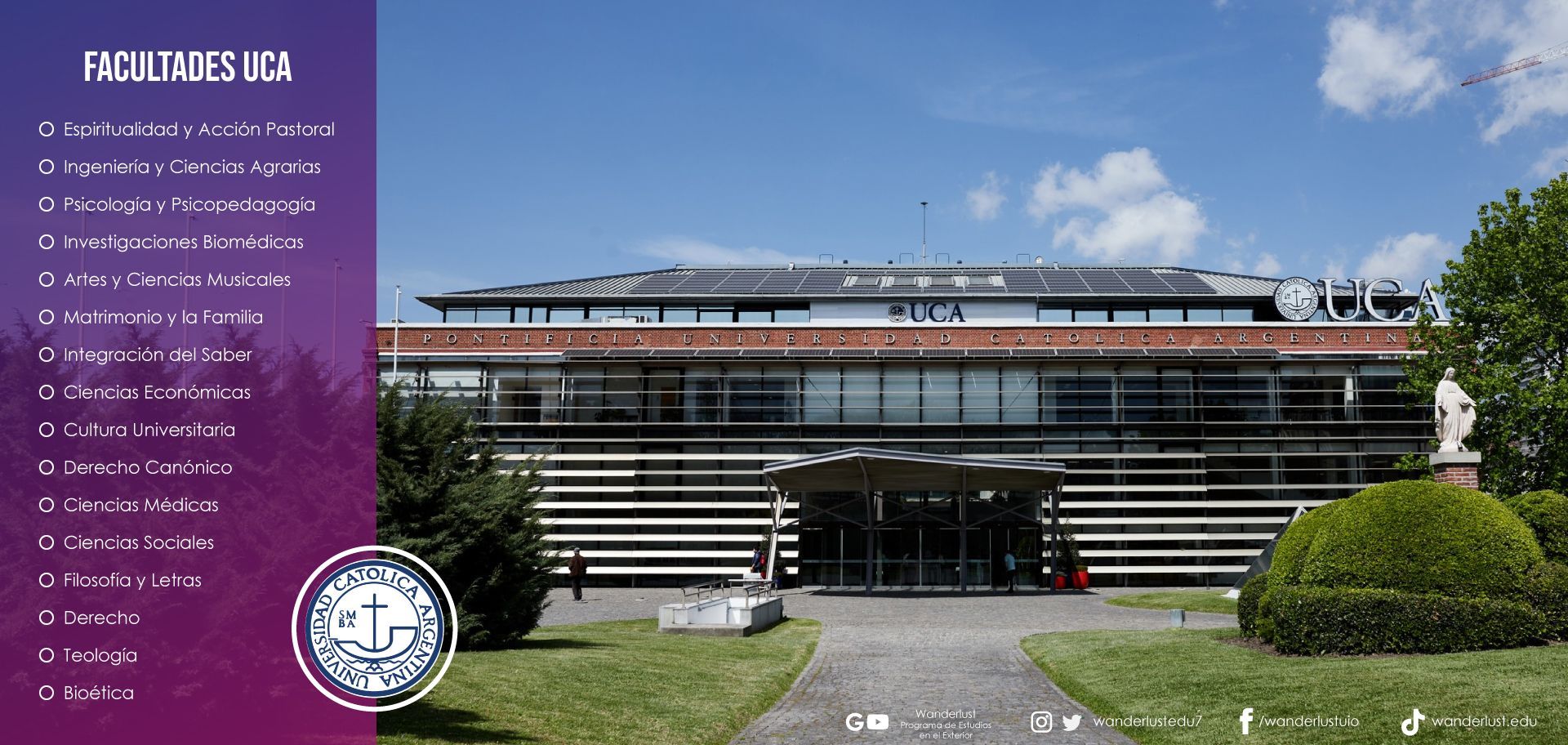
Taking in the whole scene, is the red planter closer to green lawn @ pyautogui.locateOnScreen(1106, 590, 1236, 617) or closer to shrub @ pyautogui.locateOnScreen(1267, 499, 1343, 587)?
green lawn @ pyautogui.locateOnScreen(1106, 590, 1236, 617)

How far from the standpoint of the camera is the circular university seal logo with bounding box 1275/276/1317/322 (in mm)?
47125

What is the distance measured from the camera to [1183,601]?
3425 cm

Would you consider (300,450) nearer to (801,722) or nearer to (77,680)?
(77,680)

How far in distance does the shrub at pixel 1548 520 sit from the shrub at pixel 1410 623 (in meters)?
2.19

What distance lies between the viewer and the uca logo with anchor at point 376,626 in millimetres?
9562

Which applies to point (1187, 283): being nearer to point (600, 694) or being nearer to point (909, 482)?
point (909, 482)

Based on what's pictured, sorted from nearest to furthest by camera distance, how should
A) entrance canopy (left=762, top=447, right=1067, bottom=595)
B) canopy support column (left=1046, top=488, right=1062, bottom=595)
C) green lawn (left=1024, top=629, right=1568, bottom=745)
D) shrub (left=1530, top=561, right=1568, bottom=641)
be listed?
green lawn (left=1024, top=629, right=1568, bottom=745) → shrub (left=1530, top=561, right=1568, bottom=641) → entrance canopy (left=762, top=447, right=1067, bottom=595) → canopy support column (left=1046, top=488, right=1062, bottom=595)

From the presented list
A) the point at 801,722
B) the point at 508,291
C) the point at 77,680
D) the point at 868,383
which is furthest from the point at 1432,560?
the point at 508,291

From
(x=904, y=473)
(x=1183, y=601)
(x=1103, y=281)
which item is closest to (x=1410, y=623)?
(x=1183, y=601)

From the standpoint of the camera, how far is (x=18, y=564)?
10305mm

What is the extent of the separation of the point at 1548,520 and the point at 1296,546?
358cm

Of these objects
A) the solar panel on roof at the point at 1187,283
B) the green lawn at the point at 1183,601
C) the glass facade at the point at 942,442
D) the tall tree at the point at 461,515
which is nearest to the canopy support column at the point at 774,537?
the glass facade at the point at 942,442

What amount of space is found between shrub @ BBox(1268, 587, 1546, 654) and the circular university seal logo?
1253 inches

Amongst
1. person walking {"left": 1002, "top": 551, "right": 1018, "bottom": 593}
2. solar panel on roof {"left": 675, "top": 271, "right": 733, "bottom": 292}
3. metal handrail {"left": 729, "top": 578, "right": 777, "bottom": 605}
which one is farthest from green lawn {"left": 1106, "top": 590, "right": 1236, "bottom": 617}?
solar panel on roof {"left": 675, "top": 271, "right": 733, "bottom": 292}
